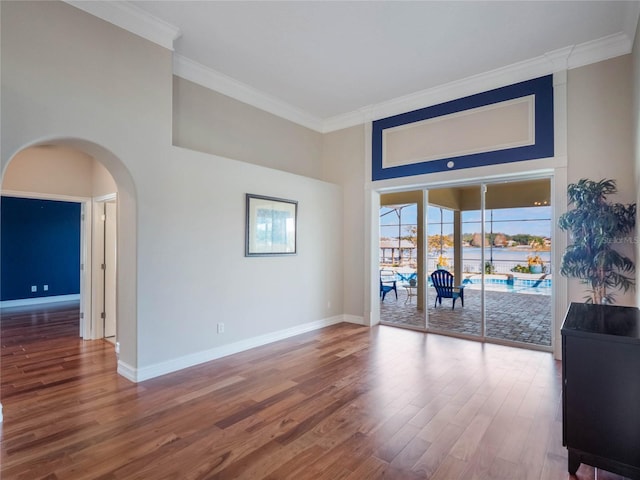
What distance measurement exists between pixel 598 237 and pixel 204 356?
182 inches

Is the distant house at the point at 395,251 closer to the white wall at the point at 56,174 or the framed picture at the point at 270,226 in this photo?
the framed picture at the point at 270,226

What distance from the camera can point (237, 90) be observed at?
5.00 m

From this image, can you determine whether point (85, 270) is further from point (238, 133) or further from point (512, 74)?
point (512, 74)

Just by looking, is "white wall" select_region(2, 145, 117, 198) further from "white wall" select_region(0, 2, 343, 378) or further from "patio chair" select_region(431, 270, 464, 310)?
"patio chair" select_region(431, 270, 464, 310)

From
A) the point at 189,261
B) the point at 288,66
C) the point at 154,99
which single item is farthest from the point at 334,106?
the point at 189,261

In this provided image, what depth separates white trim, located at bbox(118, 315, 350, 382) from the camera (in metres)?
3.55

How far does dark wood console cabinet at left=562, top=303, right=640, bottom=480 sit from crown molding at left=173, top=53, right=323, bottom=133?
485 centimetres

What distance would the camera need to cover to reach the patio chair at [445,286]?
615cm

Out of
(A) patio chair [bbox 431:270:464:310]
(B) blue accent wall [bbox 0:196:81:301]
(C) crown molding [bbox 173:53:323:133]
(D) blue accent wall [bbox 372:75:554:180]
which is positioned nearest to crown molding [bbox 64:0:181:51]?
(C) crown molding [bbox 173:53:323:133]

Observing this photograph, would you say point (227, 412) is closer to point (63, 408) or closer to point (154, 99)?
point (63, 408)

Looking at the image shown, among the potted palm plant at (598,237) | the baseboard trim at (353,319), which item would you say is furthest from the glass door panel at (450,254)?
the potted palm plant at (598,237)

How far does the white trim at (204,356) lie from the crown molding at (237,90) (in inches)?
139

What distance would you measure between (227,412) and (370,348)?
7.65 feet

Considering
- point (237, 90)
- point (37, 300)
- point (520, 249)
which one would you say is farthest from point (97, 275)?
point (520, 249)
